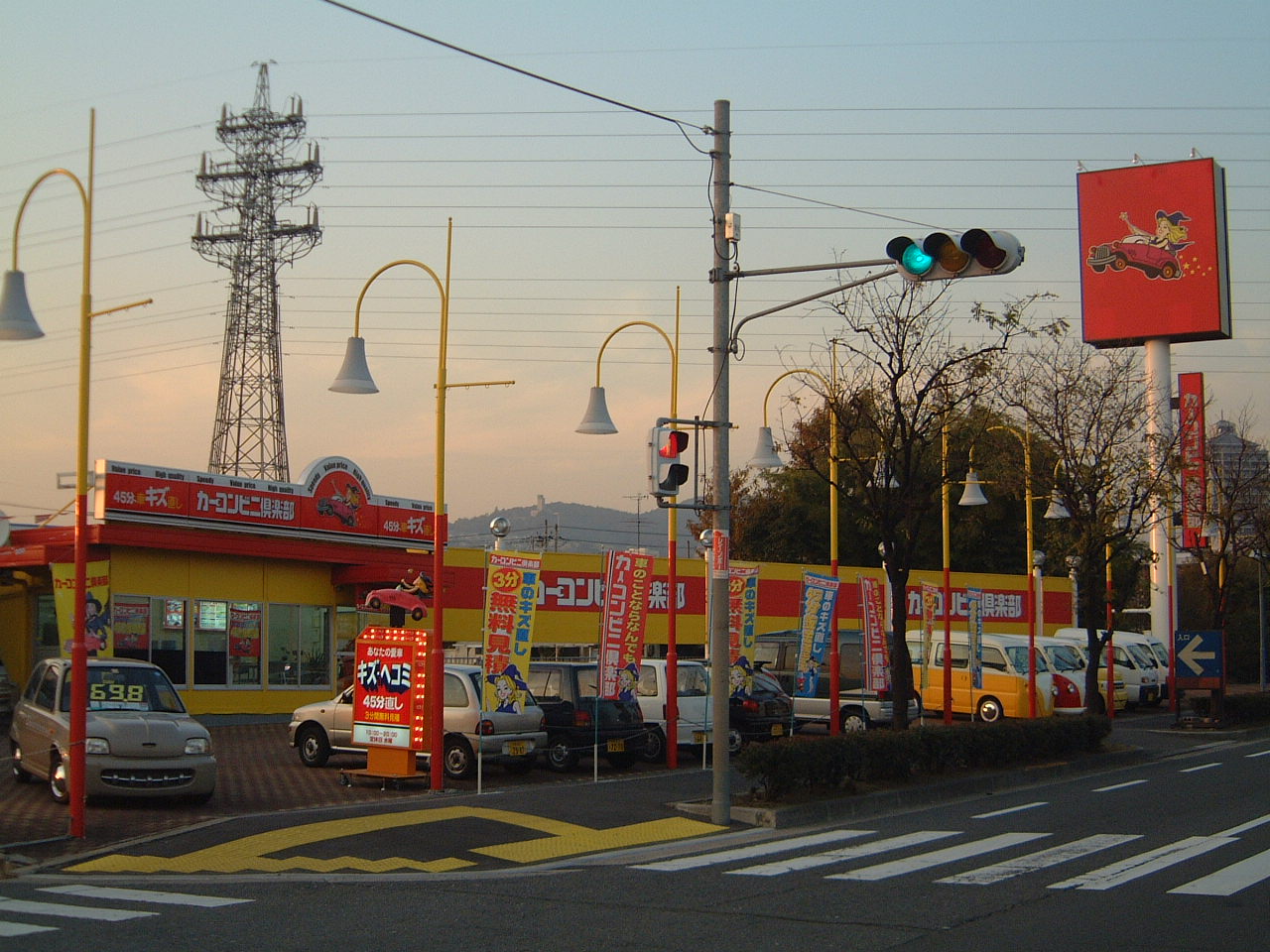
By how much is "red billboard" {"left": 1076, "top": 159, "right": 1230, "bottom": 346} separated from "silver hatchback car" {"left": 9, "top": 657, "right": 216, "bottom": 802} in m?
40.5

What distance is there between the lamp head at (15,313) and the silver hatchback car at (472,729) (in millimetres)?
8562

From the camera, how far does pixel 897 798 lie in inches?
694

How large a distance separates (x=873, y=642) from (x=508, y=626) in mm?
8964

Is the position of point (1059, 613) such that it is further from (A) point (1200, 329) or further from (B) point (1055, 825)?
(B) point (1055, 825)

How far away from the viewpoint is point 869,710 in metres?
27.0

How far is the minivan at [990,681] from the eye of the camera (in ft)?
98.6

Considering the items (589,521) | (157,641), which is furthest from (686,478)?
(589,521)

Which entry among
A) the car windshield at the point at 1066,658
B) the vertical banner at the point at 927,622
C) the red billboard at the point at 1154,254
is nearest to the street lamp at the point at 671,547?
the vertical banner at the point at 927,622

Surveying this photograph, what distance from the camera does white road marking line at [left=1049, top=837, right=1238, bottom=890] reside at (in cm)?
1125


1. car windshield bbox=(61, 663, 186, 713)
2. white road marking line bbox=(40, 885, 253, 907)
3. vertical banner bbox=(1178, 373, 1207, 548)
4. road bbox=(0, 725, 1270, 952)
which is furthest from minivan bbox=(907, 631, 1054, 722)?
white road marking line bbox=(40, 885, 253, 907)

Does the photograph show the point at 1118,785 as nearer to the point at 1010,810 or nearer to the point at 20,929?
the point at 1010,810

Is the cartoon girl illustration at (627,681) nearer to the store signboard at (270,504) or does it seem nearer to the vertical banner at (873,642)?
the store signboard at (270,504)

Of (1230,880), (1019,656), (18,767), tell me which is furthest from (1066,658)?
(18,767)

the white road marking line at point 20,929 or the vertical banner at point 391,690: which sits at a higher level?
the vertical banner at point 391,690
